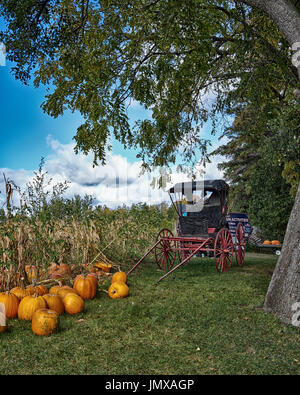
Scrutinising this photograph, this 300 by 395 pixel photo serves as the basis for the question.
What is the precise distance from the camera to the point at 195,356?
3.34 m

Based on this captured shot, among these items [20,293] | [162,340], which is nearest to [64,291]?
[20,293]

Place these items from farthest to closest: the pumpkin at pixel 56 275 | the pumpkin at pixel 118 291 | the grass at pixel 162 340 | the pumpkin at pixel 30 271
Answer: the pumpkin at pixel 56 275 < the pumpkin at pixel 118 291 < the pumpkin at pixel 30 271 < the grass at pixel 162 340

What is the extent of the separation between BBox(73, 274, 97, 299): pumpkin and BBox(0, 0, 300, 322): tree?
10.5 ft

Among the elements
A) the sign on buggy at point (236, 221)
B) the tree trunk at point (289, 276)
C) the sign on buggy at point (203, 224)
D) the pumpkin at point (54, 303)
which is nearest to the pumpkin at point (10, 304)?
the pumpkin at point (54, 303)

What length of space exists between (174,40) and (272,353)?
5.56 m

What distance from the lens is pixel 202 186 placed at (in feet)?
30.9

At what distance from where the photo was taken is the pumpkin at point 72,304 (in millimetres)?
4531

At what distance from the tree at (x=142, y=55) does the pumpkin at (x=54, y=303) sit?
3.75 meters

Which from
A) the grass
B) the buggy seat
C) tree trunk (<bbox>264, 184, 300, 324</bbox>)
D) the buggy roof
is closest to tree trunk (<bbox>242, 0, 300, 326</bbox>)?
tree trunk (<bbox>264, 184, 300, 324</bbox>)

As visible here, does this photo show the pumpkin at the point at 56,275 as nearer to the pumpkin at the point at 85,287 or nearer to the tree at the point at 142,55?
the pumpkin at the point at 85,287

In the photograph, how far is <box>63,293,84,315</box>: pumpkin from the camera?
4531 mm

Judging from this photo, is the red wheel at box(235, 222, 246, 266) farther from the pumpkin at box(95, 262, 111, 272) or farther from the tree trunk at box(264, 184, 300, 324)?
the tree trunk at box(264, 184, 300, 324)

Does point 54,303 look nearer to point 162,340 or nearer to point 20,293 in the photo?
point 20,293

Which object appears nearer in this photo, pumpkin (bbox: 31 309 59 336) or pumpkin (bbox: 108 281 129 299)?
pumpkin (bbox: 31 309 59 336)
